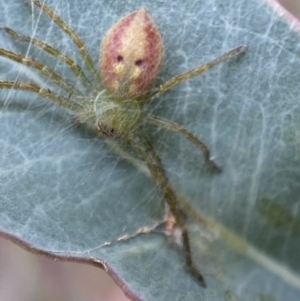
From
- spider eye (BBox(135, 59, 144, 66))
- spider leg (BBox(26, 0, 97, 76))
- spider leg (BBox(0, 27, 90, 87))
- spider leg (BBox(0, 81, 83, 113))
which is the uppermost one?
spider eye (BBox(135, 59, 144, 66))

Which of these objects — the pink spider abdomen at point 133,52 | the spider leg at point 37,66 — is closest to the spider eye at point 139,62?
the pink spider abdomen at point 133,52

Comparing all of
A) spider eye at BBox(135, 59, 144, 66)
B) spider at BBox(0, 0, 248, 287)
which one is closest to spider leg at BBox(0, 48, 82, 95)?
spider at BBox(0, 0, 248, 287)

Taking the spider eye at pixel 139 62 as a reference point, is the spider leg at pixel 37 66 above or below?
below

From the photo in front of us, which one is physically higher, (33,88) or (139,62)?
(139,62)

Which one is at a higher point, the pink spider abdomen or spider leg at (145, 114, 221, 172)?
the pink spider abdomen

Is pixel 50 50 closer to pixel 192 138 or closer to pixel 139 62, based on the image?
pixel 139 62

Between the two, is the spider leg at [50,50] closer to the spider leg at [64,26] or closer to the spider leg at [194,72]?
the spider leg at [64,26]

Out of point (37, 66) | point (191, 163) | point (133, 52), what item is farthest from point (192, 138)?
point (37, 66)

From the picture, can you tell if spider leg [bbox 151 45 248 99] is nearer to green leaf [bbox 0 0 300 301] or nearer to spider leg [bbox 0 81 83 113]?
green leaf [bbox 0 0 300 301]
